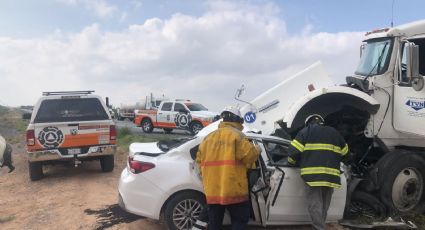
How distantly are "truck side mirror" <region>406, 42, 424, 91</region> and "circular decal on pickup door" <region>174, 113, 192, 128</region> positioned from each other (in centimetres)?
1638

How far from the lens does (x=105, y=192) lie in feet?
32.7

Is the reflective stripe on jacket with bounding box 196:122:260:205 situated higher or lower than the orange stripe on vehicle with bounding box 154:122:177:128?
higher

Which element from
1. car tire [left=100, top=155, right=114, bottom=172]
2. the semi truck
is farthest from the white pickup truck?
the semi truck

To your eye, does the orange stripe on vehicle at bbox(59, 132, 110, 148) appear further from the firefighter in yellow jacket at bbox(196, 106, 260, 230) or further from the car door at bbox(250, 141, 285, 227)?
the firefighter in yellow jacket at bbox(196, 106, 260, 230)

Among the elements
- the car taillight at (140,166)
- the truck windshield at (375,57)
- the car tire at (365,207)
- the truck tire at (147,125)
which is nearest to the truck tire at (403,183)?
the car tire at (365,207)

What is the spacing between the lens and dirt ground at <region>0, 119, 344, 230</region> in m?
7.52

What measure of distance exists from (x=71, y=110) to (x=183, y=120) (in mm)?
12229

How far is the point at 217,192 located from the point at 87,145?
6852 millimetres

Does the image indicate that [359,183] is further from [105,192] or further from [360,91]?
[105,192]

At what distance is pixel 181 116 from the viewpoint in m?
24.0

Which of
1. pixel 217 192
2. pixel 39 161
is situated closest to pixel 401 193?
pixel 217 192

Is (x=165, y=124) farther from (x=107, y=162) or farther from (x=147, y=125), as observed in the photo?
(x=107, y=162)

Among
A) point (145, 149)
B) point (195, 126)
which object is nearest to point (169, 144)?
point (145, 149)

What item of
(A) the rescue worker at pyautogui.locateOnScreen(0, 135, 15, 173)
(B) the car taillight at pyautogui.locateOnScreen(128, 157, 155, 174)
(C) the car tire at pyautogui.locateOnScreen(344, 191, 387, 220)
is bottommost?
(C) the car tire at pyautogui.locateOnScreen(344, 191, 387, 220)
